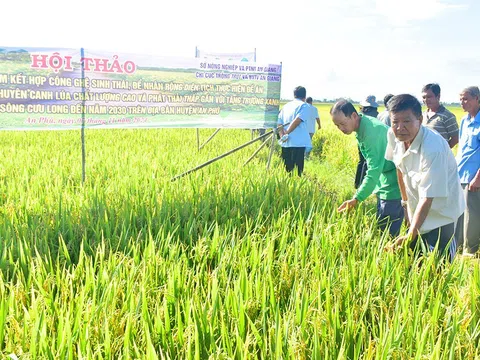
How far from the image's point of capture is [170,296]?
195cm

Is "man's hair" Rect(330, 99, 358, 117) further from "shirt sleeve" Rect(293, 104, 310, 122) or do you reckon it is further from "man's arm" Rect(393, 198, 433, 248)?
"shirt sleeve" Rect(293, 104, 310, 122)

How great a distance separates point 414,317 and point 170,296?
107cm

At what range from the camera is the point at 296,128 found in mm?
6227

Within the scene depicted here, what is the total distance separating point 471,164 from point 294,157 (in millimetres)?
2766

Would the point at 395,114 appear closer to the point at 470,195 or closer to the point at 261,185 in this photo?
the point at 261,185

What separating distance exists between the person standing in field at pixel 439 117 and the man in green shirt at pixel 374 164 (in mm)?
1341

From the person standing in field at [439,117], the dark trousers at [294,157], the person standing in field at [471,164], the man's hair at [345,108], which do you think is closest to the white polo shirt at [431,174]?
the man's hair at [345,108]

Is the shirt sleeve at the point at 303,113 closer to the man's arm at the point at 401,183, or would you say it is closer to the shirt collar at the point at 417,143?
the man's arm at the point at 401,183

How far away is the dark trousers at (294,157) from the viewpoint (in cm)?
640

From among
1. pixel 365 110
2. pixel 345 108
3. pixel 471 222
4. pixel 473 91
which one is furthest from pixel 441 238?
pixel 365 110

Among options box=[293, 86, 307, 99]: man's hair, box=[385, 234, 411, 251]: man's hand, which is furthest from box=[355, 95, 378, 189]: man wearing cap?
box=[385, 234, 411, 251]: man's hand

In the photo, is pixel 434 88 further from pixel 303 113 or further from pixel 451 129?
pixel 303 113

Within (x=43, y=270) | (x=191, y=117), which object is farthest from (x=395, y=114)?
(x=191, y=117)

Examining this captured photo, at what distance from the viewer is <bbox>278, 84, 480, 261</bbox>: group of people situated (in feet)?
8.01
